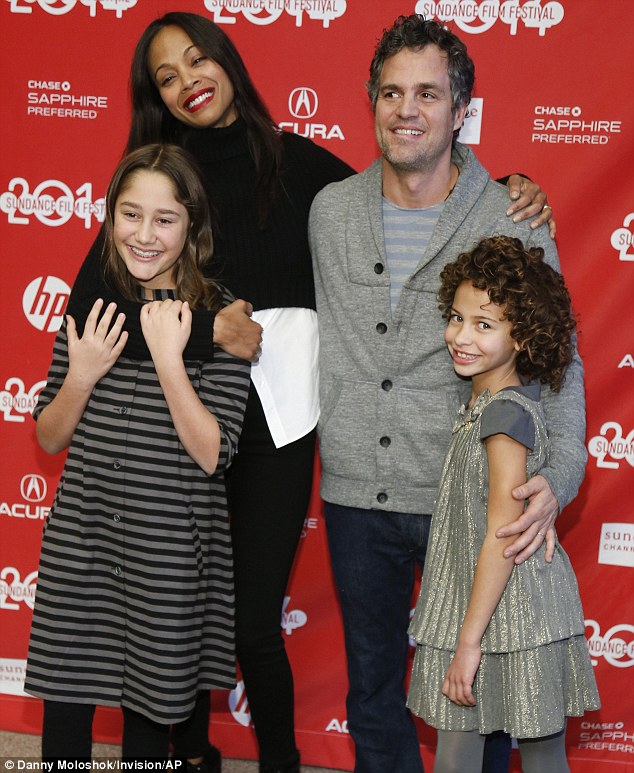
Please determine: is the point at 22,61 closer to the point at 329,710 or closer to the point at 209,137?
the point at 209,137

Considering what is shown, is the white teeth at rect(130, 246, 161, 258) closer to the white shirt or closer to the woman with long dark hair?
the woman with long dark hair

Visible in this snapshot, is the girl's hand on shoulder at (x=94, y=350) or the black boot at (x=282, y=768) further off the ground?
the girl's hand on shoulder at (x=94, y=350)

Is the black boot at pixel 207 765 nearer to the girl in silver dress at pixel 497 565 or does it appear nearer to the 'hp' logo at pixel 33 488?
the girl in silver dress at pixel 497 565

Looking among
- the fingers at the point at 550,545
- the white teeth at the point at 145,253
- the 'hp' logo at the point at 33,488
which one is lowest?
the 'hp' logo at the point at 33,488

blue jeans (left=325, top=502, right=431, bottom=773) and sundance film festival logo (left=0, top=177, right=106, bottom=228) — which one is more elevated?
sundance film festival logo (left=0, top=177, right=106, bottom=228)

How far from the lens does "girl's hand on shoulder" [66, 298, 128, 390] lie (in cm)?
182

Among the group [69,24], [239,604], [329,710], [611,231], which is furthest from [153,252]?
[329,710]

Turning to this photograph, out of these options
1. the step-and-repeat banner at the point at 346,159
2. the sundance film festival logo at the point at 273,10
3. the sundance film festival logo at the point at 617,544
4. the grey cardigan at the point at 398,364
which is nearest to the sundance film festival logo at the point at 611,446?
the step-and-repeat banner at the point at 346,159

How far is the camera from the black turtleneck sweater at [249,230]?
201cm

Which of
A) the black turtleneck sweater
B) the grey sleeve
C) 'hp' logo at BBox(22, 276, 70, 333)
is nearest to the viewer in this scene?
Result: the grey sleeve

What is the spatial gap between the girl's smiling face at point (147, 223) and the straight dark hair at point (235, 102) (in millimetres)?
237

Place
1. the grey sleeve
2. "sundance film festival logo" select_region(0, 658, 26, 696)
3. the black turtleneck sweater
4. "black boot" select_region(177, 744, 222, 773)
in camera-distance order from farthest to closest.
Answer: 1. "sundance film festival logo" select_region(0, 658, 26, 696)
2. "black boot" select_region(177, 744, 222, 773)
3. the black turtleneck sweater
4. the grey sleeve

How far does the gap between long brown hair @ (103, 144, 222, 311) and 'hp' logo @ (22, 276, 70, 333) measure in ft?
2.36

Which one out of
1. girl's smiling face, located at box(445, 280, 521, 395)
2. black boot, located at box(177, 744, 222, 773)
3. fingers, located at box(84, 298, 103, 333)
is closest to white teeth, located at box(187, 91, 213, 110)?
fingers, located at box(84, 298, 103, 333)
